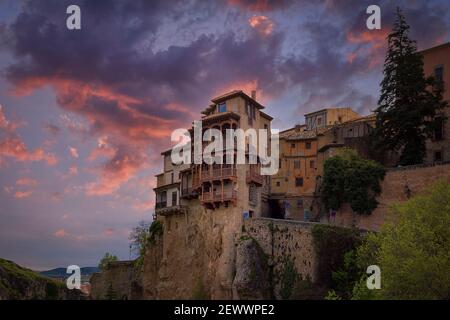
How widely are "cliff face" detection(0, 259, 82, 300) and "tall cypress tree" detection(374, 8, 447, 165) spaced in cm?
4600

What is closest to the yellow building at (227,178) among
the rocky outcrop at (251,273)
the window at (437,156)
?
the rocky outcrop at (251,273)

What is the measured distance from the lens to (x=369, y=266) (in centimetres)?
4194

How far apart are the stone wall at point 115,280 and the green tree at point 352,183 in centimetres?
3126

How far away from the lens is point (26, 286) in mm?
73500

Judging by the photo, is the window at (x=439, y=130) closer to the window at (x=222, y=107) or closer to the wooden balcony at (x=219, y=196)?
the wooden balcony at (x=219, y=196)

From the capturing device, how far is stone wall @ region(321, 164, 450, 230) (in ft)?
175

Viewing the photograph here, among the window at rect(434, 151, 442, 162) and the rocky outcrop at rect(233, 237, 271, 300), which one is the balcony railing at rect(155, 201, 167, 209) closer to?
the rocky outcrop at rect(233, 237, 271, 300)

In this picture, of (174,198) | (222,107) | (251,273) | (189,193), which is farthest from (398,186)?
(174,198)

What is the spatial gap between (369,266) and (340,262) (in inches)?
304

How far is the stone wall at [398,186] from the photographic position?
53.2 meters

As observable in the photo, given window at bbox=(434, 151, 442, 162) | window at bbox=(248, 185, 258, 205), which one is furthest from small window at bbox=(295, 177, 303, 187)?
window at bbox=(434, 151, 442, 162)

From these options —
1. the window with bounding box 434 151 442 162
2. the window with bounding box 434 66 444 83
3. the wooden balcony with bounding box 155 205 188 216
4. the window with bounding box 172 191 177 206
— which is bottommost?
the wooden balcony with bounding box 155 205 188 216
